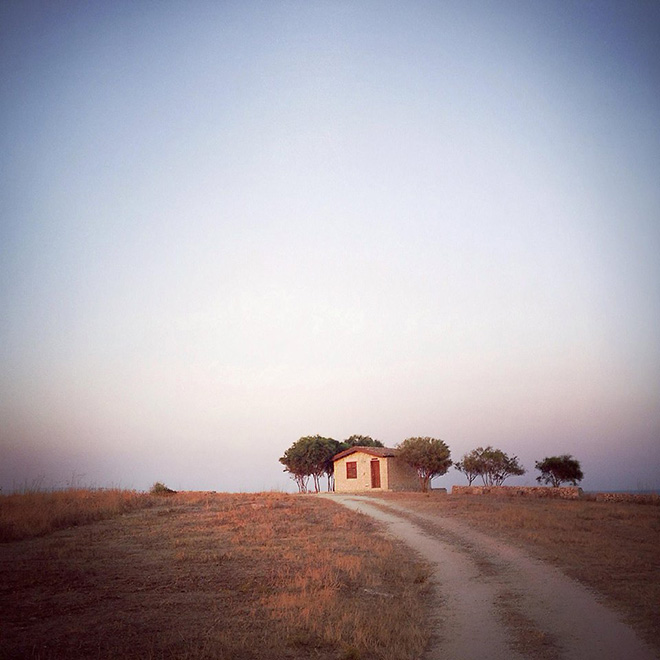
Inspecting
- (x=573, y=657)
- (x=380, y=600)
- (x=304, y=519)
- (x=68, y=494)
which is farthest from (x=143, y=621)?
(x=68, y=494)

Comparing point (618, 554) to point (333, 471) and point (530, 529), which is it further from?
point (333, 471)

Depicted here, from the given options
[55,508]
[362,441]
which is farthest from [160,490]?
[362,441]

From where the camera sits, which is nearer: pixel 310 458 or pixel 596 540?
pixel 596 540

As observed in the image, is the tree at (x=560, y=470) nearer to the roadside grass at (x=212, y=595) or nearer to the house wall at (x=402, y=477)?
the house wall at (x=402, y=477)

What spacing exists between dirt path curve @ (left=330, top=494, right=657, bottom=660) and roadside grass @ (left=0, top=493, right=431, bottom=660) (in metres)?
0.66

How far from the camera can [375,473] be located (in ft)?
160

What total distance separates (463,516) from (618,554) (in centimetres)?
973

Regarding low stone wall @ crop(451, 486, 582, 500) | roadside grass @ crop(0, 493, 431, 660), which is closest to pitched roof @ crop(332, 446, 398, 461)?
low stone wall @ crop(451, 486, 582, 500)

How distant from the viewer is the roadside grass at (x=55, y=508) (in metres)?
18.3

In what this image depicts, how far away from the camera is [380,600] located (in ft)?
36.6

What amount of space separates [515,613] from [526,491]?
1163 inches

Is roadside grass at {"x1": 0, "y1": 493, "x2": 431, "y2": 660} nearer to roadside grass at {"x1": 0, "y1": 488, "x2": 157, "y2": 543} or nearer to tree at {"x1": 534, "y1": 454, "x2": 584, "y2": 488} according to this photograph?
roadside grass at {"x1": 0, "y1": 488, "x2": 157, "y2": 543}

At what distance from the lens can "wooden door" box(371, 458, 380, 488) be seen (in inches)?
1914

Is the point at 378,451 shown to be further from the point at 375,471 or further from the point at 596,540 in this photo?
the point at 596,540
